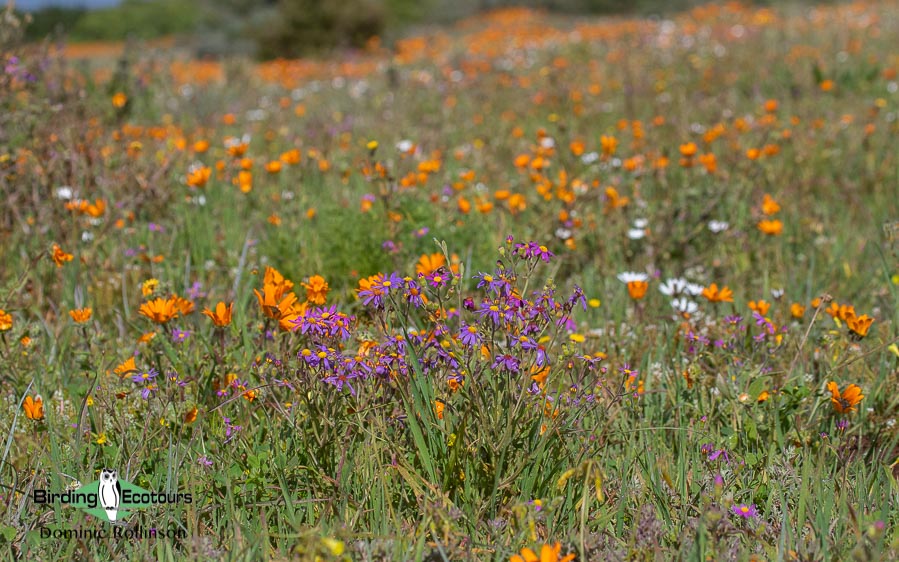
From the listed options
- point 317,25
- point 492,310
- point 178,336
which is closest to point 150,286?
point 178,336

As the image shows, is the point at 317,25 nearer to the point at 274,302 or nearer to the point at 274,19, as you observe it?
the point at 274,19

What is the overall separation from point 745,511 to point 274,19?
48.9 feet

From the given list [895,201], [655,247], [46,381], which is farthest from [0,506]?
[895,201]

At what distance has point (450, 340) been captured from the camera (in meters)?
1.92

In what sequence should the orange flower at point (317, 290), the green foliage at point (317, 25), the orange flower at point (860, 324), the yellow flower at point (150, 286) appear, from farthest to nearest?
the green foliage at point (317, 25) < the yellow flower at point (150, 286) < the orange flower at point (860, 324) < the orange flower at point (317, 290)

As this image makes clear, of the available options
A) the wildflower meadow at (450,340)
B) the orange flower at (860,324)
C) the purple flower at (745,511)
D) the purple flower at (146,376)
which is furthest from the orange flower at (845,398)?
the purple flower at (146,376)

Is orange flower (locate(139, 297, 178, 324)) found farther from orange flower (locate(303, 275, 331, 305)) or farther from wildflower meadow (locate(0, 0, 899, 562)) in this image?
orange flower (locate(303, 275, 331, 305))

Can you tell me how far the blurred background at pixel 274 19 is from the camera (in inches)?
581

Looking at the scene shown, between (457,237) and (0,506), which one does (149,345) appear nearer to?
(0,506)

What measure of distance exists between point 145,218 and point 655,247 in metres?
2.53

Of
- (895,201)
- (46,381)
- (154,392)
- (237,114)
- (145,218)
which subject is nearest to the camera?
(154,392)

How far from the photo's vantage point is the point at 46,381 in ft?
→ 8.27

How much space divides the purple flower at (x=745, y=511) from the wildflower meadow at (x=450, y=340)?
2cm

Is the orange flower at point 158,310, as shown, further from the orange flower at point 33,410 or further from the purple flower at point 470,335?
the purple flower at point 470,335
